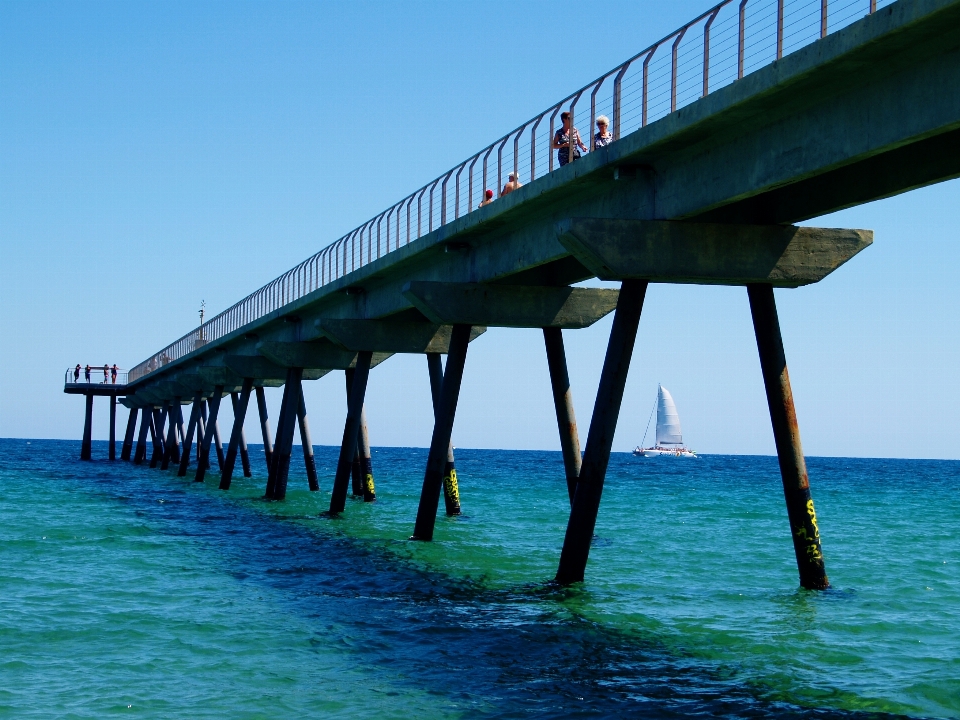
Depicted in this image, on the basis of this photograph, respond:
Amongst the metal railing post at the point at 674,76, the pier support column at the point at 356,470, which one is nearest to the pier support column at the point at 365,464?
the pier support column at the point at 356,470

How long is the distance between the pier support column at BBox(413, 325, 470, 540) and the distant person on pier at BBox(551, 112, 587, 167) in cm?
471

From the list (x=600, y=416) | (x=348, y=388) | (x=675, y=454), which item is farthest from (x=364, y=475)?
(x=675, y=454)

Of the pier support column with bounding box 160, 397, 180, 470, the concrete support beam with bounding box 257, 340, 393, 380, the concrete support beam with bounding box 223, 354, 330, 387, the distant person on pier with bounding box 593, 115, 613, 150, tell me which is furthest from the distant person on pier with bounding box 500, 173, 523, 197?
the pier support column with bounding box 160, 397, 180, 470

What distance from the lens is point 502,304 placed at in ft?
67.8

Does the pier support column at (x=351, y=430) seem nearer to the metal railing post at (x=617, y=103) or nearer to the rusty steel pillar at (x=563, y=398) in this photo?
the rusty steel pillar at (x=563, y=398)

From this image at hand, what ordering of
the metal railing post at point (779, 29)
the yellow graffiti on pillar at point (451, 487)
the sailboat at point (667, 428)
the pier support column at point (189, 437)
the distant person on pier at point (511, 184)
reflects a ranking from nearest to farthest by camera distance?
1. the metal railing post at point (779, 29)
2. the distant person on pier at point (511, 184)
3. the yellow graffiti on pillar at point (451, 487)
4. the pier support column at point (189, 437)
5. the sailboat at point (667, 428)

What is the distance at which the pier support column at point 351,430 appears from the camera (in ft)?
87.4

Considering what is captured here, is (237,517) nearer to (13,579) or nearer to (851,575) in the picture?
(13,579)

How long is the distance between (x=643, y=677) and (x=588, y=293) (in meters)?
11.4

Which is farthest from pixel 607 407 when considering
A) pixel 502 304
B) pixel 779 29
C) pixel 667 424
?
pixel 667 424

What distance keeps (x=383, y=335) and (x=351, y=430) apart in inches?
87.9

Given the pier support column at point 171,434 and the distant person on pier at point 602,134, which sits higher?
the distant person on pier at point 602,134

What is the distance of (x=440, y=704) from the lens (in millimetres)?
9594

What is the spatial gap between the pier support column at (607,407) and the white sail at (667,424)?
11211cm
